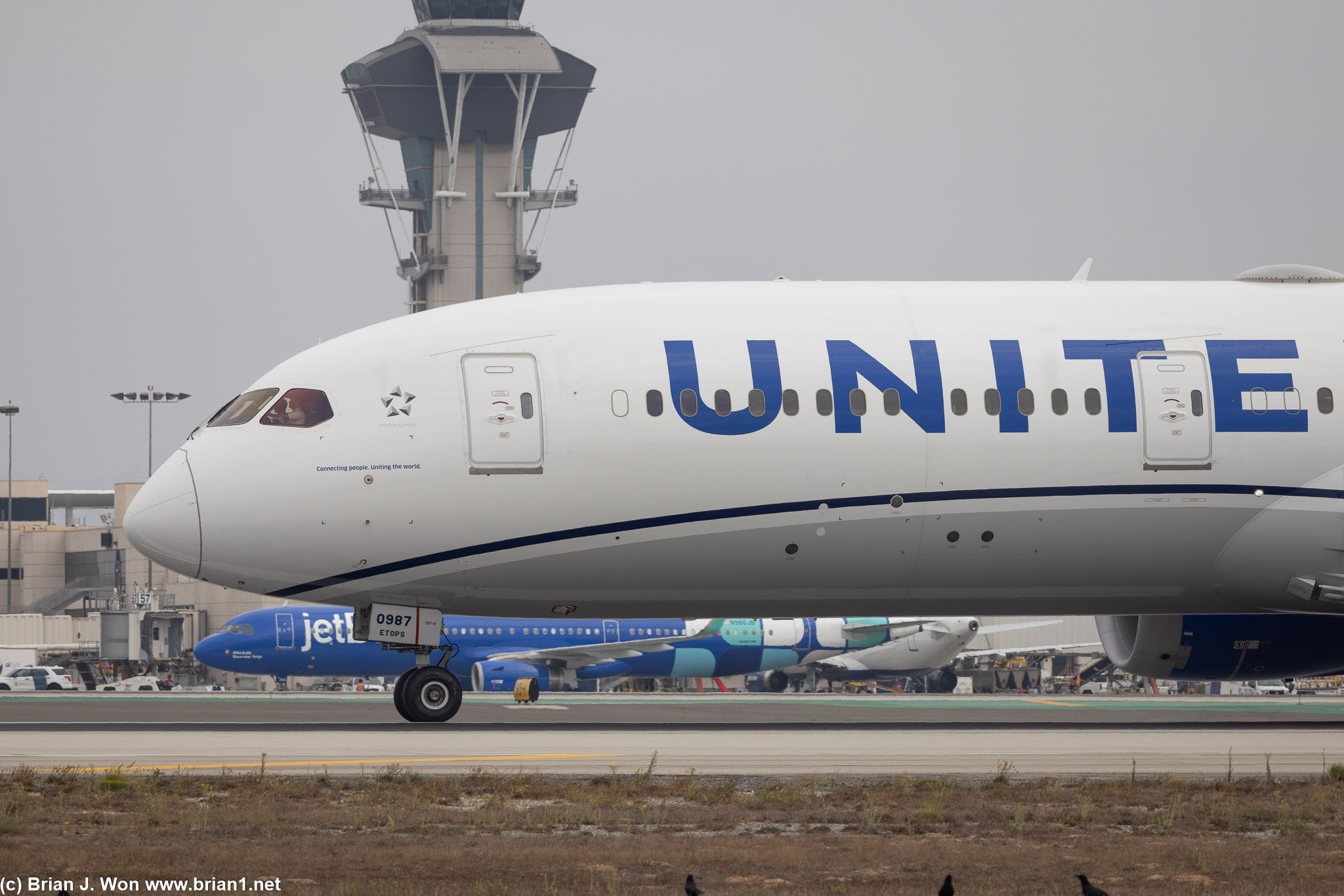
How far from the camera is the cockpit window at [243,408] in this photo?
17297mm

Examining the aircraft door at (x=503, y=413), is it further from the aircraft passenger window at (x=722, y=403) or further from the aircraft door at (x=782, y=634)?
the aircraft door at (x=782, y=634)

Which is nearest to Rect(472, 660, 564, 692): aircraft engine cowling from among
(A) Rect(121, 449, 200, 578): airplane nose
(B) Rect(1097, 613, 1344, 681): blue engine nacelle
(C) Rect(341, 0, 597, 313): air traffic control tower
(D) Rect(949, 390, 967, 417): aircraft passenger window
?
(B) Rect(1097, 613, 1344, 681): blue engine nacelle

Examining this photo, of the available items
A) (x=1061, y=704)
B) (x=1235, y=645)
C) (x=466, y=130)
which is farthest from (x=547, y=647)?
(x=466, y=130)

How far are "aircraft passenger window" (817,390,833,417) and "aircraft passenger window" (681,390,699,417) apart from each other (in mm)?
1473

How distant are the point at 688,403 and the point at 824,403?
5.38 feet

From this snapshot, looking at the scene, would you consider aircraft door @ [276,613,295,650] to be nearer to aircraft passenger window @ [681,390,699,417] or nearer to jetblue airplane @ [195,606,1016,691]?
jetblue airplane @ [195,606,1016,691]

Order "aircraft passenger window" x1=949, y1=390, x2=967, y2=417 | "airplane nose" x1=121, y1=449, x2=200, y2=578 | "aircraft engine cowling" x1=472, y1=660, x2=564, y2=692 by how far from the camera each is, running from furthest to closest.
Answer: "aircraft engine cowling" x1=472, y1=660, x2=564, y2=692, "aircraft passenger window" x1=949, y1=390, x2=967, y2=417, "airplane nose" x1=121, y1=449, x2=200, y2=578

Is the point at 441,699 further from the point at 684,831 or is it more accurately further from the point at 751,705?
the point at 751,705

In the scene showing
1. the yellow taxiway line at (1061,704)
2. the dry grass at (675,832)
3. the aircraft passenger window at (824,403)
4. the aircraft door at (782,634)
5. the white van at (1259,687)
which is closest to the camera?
the dry grass at (675,832)

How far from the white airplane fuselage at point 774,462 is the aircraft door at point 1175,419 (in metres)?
0.03

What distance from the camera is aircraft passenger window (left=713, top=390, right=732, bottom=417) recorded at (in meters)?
17.2

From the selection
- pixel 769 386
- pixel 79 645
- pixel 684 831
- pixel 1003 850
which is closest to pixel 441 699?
pixel 769 386

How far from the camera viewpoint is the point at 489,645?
50.5 meters

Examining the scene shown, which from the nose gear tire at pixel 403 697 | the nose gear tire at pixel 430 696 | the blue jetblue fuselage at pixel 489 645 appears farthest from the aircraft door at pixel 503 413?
the blue jetblue fuselage at pixel 489 645
